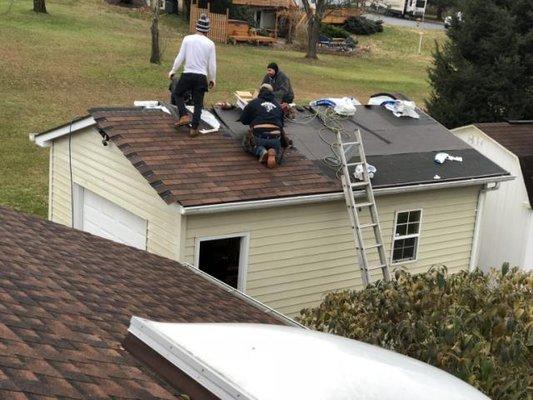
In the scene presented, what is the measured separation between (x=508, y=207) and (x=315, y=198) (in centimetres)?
602

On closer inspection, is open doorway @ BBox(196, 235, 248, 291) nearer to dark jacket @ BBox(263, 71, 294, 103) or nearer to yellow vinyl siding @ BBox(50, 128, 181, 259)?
yellow vinyl siding @ BBox(50, 128, 181, 259)

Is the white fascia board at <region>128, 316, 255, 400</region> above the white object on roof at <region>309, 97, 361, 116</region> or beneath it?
above

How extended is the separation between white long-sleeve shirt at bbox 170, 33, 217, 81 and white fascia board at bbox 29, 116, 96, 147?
1894mm

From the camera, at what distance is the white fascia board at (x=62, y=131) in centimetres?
1312

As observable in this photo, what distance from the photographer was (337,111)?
49.1 ft

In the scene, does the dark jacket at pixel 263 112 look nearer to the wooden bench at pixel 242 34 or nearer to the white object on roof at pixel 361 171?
the white object on roof at pixel 361 171

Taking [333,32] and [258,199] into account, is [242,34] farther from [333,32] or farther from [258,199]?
[258,199]

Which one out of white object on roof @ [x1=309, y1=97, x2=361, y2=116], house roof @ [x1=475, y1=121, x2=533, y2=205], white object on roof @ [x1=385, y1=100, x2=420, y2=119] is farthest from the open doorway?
house roof @ [x1=475, y1=121, x2=533, y2=205]

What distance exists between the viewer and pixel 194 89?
1246 cm

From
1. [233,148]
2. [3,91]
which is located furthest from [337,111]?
[3,91]

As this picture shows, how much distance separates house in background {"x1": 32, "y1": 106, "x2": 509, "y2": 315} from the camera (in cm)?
1141

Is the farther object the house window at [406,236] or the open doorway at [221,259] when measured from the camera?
the house window at [406,236]

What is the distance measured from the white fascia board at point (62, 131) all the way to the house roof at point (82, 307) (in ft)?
10.9

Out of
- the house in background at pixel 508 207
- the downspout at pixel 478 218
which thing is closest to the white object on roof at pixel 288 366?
the downspout at pixel 478 218
